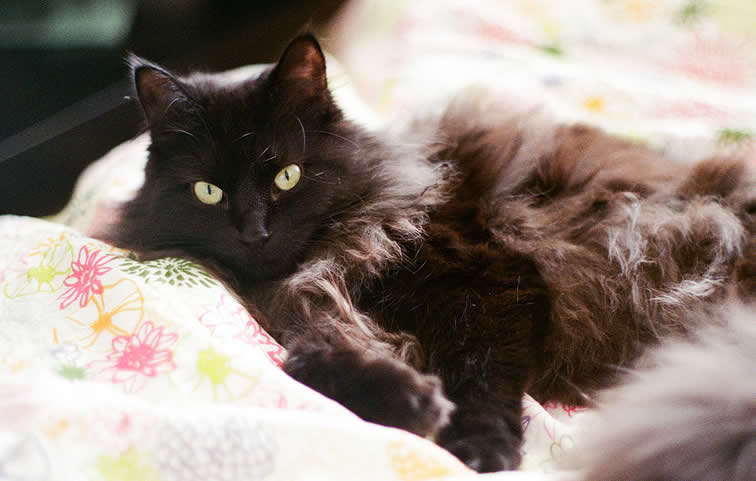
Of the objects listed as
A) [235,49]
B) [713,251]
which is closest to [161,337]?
[713,251]

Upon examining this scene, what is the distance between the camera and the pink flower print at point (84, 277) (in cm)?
150

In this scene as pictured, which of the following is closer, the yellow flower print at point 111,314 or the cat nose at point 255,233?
the yellow flower print at point 111,314

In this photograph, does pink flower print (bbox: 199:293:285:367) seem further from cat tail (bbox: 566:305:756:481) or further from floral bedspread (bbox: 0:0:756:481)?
cat tail (bbox: 566:305:756:481)

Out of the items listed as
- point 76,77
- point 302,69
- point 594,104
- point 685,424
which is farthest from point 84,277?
point 594,104

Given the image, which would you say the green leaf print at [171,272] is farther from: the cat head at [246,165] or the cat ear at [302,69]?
the cat ear at [302,69]

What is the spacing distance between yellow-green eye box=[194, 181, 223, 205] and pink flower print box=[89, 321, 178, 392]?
0.37m

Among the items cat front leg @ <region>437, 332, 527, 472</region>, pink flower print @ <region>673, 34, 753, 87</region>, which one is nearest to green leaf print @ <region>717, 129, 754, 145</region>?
pink flower print @ <region>673, 34, 753, 87</region>

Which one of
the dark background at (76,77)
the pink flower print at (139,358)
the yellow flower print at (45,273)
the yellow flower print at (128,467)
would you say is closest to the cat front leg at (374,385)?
the pink flower print at (139,358)

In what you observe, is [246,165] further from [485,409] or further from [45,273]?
[485,409]

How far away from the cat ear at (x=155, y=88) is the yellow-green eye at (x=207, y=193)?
0.71 ft

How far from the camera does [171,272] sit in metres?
1.59

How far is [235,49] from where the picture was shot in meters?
3.15

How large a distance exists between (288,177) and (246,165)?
0.37ft

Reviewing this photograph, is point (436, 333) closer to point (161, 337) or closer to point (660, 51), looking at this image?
point (161, 337)
